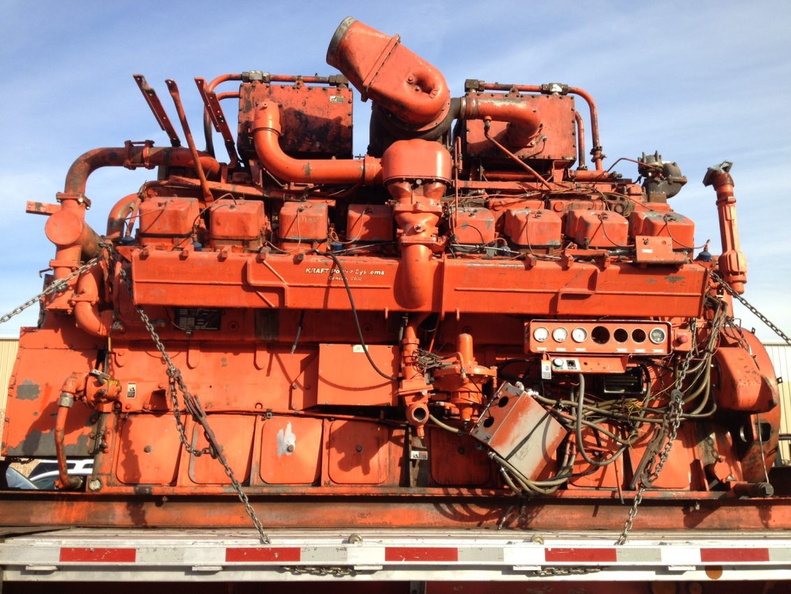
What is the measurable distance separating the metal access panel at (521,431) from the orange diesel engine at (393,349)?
19 mm

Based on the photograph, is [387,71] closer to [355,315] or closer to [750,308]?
[355,315]

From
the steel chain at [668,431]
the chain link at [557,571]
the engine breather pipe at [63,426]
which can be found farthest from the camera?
the steel chain at [668,431]

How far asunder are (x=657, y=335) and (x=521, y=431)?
1.57 metres

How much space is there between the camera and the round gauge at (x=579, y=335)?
5.67 meters

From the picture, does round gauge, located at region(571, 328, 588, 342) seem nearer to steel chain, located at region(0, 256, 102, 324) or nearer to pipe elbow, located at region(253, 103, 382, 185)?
pipe elbow, located at region(253, 103, 382, 185)

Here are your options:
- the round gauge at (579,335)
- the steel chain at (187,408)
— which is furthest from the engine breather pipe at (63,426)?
the round gauge at (579,335)

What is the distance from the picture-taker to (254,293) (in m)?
5.68

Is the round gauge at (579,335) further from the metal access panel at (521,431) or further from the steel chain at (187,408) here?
the steel chain at (187,408)

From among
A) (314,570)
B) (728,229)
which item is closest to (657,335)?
(728,229)

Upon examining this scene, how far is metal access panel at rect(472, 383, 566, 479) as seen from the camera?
539 centimetres

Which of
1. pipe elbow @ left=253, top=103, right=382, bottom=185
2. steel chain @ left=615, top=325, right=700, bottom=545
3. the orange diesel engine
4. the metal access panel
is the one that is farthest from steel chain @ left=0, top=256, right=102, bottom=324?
steel chain @ left=615, top=325, right=700, bottom=545

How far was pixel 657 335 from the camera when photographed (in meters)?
5.71

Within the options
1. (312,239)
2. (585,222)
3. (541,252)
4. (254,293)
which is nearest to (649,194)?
(585,222)

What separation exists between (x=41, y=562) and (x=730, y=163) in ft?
24.6
